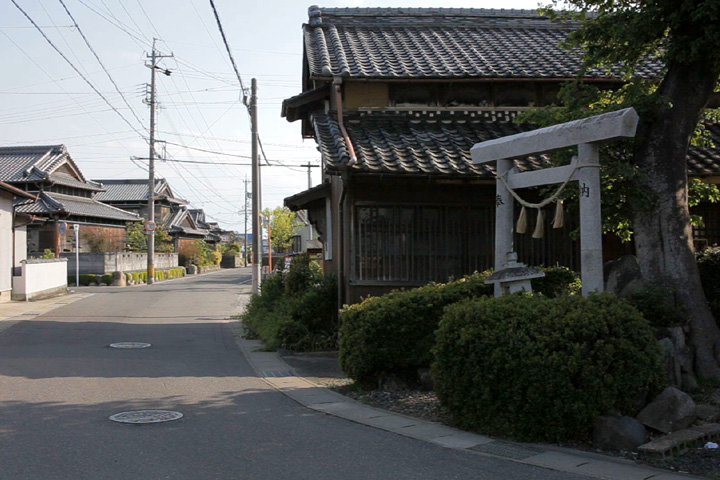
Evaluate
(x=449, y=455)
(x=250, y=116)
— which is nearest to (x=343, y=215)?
(x=449, y=455)

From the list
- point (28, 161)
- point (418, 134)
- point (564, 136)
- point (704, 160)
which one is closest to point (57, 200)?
point (28, 161)

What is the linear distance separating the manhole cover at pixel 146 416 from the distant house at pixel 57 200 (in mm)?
36266

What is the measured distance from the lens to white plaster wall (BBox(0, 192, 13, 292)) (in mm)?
24308

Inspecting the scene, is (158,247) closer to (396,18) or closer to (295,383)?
(396,18)

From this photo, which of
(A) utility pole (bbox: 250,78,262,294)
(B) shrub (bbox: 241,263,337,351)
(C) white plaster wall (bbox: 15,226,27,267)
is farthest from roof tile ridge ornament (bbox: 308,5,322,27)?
(C) white plaster wall (bbox: 15,226,27,267)

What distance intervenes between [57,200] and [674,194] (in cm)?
4504

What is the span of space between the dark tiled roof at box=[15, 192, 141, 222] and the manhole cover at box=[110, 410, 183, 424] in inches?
1350

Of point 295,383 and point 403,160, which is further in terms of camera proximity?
point 403,160

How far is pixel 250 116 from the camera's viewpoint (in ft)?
78.0

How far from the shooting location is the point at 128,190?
226 feet

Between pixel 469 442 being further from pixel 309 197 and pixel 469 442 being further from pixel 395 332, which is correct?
pixel 309 197

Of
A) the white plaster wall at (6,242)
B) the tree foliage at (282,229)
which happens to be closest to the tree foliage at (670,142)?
the white plaster wall at (6,242)

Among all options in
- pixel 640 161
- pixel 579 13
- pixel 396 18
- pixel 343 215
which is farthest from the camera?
pixel 396 18

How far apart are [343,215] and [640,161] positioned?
612 centimetres
